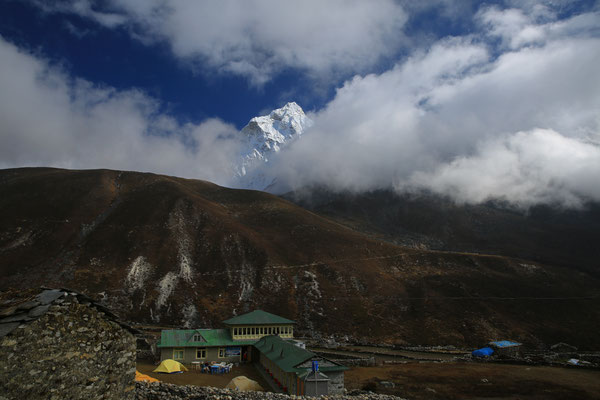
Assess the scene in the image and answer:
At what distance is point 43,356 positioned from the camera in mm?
7590

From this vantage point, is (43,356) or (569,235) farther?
(569,235)

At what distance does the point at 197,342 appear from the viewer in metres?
46.3

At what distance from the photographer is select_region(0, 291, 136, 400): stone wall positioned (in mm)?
7086

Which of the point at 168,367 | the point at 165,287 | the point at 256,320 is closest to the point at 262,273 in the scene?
the point at 165,287

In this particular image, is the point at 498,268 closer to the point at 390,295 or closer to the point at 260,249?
the point at 390,295

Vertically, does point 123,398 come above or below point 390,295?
above

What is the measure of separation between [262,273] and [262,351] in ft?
179

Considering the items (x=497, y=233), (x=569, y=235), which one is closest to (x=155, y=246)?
(x=497, y=233)

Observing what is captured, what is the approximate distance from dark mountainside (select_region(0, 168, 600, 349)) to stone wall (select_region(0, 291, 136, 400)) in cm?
6872

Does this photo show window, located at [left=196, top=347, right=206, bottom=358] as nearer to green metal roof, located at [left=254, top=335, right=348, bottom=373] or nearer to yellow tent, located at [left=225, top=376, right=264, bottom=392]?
green metal roof, located at [left=254, top=335, right=348, bottom=373]

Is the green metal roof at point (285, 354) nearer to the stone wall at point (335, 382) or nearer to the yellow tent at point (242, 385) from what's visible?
the stone wall at point (335, 382)

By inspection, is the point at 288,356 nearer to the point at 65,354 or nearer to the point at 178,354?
the point at 178,354

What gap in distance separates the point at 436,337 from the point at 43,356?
261ft

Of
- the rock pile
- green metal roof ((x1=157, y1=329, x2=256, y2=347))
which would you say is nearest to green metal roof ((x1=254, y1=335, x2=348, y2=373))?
green metal roof ((x1=157, y1=329, x2=256, y2=347))
